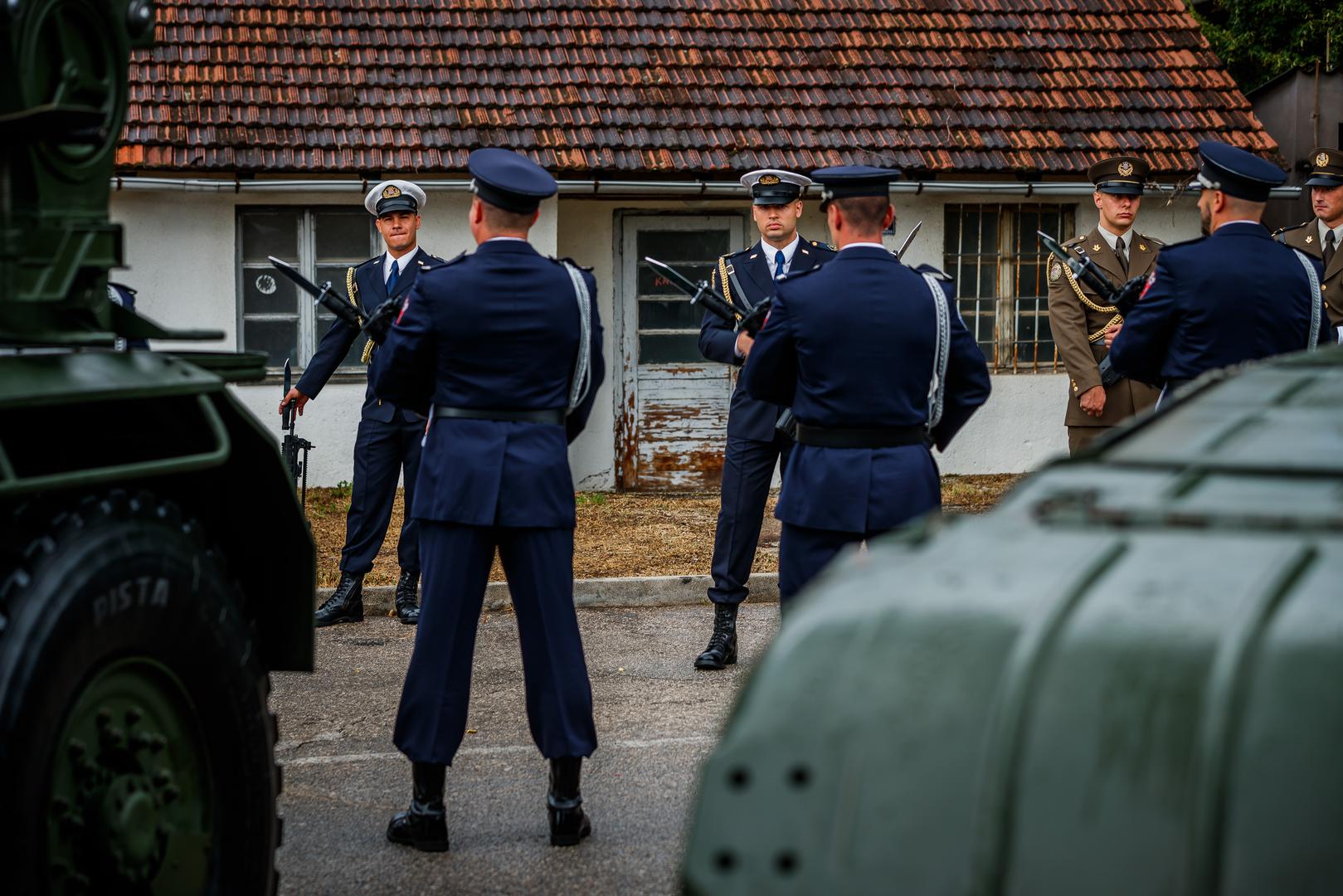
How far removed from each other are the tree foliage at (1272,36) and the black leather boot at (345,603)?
1281 centimetres

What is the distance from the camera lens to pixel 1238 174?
5.79 metres

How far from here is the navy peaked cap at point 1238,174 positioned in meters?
5.80

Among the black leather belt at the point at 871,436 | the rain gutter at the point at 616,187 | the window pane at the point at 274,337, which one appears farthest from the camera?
the window pane at the point at 274,337

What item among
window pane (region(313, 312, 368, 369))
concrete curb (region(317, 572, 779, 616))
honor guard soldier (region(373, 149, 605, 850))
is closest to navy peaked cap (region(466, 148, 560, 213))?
honor guard soldier (region(373, 149, 605, 850))

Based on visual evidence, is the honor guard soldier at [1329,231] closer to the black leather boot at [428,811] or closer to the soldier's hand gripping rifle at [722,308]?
the soldier's hand gripping rifle at [722,308]

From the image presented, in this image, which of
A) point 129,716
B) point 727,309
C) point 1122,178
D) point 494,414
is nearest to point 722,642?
point 727,309

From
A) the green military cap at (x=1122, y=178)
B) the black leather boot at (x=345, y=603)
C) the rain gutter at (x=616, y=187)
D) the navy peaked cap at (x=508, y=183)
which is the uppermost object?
the rain gutter at (x=616, y=187)

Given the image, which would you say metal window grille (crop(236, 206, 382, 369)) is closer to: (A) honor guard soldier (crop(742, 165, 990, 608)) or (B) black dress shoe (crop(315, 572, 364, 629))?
(B) black dress shoe (crop(315, 572, 364, 629))

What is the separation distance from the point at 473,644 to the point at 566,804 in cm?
53

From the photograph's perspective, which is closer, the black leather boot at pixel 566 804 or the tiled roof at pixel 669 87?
the black leather boot at pixel 566 804

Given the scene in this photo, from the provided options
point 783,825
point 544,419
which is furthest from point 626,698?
point 783,825

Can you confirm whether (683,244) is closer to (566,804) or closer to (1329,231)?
(1329,231)

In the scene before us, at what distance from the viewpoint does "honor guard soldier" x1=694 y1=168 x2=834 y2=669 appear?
22.9 feet

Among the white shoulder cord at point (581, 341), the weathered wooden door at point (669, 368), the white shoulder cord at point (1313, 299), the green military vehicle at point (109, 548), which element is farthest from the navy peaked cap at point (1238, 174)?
the weathered wooden door at point (669, 368)
